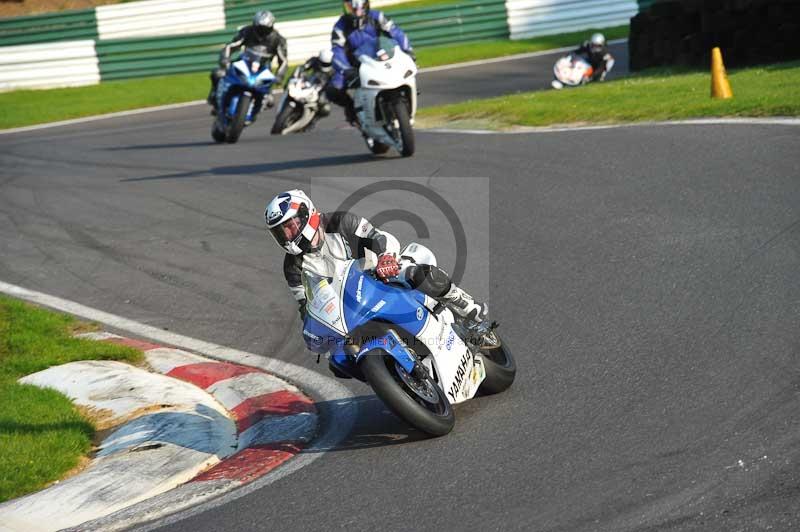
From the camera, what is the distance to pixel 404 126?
42.0 feet

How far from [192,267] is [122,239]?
1.61 metres

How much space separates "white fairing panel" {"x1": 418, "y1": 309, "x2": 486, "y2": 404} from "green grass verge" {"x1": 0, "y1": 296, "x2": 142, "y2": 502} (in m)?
2.06

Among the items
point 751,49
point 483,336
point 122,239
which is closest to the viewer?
point 483,336

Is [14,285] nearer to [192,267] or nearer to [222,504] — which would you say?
[192,267]

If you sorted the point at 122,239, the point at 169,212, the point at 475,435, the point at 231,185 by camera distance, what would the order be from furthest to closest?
the point at 231,185
the point at 169,212
the point at 122,239
the point at 475,435

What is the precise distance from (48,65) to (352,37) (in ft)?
52.4

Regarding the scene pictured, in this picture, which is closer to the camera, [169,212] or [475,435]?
[475,435]

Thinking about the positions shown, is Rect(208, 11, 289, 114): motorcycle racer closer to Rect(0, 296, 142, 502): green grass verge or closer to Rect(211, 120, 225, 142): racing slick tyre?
Rect(211, 120, 225, 142): racing slick tyre

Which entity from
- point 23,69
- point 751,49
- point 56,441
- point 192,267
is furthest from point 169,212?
point 23,69

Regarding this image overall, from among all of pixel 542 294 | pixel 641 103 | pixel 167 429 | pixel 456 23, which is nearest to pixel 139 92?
pixel 456 23

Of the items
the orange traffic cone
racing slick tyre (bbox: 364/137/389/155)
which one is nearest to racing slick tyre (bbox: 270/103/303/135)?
racing slick tyre (bbox: 364/137/389/155)

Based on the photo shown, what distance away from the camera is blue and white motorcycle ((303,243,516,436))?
5555mm

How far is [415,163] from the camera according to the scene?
1280 cm

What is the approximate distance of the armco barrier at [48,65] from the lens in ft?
Answer: 87.0
